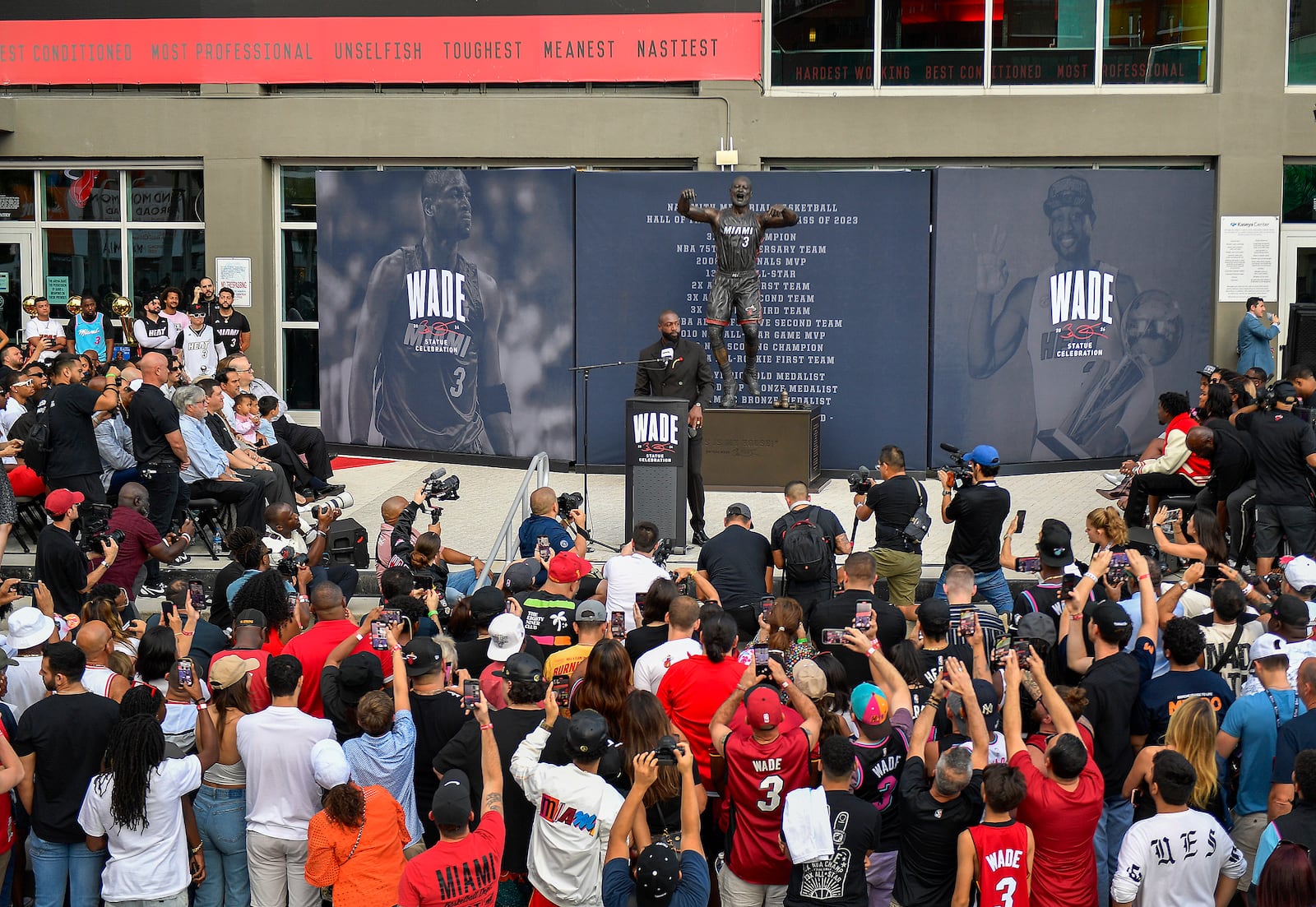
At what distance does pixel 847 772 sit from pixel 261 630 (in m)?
3.22

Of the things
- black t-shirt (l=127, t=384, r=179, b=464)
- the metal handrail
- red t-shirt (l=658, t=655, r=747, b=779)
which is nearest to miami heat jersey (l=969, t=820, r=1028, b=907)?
red t-shirt (l=658, t=655, r=747, b=779)

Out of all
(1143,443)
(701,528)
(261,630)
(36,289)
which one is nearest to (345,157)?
(36,289)

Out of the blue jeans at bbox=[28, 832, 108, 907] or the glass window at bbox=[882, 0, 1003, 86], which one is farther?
the glass window at bbox=[882, 0, 1003, 86]

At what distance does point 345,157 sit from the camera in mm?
18938

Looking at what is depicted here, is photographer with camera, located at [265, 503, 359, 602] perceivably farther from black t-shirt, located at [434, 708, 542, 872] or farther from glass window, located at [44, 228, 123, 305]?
glass window, located at [44, 228, 123, 305]

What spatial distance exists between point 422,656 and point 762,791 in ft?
5.39

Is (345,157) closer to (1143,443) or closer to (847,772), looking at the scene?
(1143,443)

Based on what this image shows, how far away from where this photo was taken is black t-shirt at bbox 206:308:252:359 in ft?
55.6

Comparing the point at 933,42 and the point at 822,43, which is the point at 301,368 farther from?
the point at 933,42

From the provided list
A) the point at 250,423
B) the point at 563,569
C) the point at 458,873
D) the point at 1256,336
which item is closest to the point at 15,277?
the point at 250,423

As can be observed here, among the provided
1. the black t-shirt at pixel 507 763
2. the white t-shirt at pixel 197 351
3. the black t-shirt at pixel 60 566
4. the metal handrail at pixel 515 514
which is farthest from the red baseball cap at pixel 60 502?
the white t-shirt at pixel 197 351

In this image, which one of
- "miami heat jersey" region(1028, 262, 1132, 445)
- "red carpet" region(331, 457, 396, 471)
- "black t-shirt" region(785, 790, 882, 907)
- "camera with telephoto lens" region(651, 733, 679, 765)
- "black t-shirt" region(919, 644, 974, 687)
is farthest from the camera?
"red carpet" region(331, 457, 396, 471)

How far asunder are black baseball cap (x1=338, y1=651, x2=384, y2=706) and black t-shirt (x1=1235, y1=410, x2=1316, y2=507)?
7347 millimetres

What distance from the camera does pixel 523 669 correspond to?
5809mm
